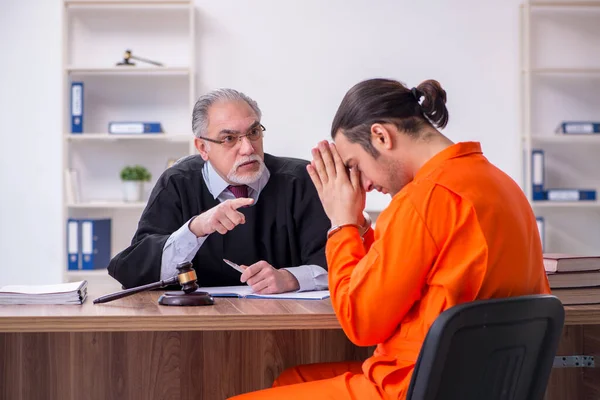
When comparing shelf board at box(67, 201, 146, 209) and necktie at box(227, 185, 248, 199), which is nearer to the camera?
necktie at box(227, 185, 248, 199)

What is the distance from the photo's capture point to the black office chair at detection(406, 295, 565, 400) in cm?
115

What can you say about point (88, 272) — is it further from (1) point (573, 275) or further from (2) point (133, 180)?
(1) point (573, 275)

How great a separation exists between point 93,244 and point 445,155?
11.4ft

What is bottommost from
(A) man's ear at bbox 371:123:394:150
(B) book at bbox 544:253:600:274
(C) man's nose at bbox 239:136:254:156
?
(B) book at bbox 544:253:600:274

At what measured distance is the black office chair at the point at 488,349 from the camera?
1.15m

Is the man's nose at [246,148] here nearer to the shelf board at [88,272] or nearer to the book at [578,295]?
the book at [578,295]

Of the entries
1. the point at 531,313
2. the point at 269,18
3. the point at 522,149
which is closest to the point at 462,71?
the point at 522,149

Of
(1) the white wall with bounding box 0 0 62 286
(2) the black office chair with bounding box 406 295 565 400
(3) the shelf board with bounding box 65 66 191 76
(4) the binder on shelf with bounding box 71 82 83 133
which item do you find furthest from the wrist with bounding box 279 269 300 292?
(1) the white wall with bounding box 0 0 62 286

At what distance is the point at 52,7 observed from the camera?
482 centimetres

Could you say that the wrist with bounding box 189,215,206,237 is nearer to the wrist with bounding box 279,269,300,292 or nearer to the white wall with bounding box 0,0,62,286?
the wrist with bounding box 279,269,300,292

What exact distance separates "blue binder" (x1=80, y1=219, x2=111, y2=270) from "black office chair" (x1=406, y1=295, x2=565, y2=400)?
3.59 meters

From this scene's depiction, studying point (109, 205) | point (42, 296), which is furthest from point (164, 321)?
point (109, 205)

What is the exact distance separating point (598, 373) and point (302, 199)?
1013 millimetres

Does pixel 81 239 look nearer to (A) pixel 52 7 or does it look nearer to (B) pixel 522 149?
(A) pixel 52 7
